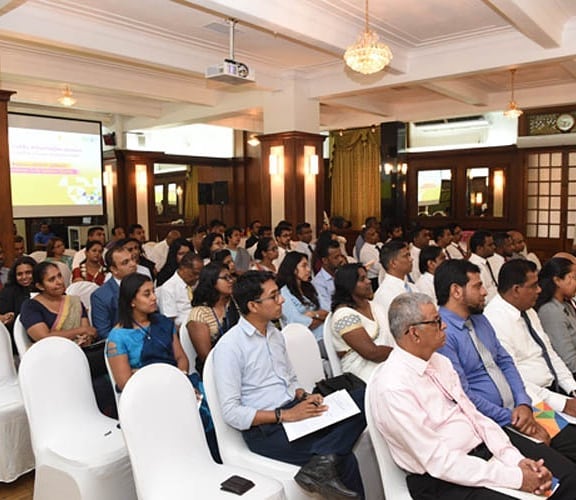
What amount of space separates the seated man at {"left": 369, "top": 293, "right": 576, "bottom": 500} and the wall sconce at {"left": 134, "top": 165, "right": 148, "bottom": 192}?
Result: 36.0ft

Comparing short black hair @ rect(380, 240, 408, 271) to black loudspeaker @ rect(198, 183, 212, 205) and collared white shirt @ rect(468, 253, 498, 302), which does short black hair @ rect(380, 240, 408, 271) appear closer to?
collared white shirt @ rect(468, 253, 498, 302)

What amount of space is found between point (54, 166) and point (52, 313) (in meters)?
5.23

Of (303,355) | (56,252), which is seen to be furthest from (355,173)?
(303,355)

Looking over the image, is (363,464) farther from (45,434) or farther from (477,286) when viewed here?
(45,434)

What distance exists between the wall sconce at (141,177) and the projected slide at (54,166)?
3.55 meters

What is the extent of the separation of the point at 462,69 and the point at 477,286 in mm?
4983

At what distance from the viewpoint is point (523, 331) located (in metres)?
2.94

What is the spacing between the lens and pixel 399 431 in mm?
1867

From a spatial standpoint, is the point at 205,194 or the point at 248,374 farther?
the point at 205,194

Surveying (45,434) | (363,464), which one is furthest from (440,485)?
(45,434)

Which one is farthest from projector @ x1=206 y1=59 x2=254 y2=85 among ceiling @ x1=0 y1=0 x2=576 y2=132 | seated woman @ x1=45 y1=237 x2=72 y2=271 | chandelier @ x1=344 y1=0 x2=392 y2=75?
seated woman @ x1=45 y1=237 x2=72 y2=271

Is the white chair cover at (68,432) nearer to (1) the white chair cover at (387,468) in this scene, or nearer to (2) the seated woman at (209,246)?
(1) the white chair cover at (387,468)

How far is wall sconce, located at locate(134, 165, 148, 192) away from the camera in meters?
12.3

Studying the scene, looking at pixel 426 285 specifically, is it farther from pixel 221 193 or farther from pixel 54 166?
pixel 221 193
